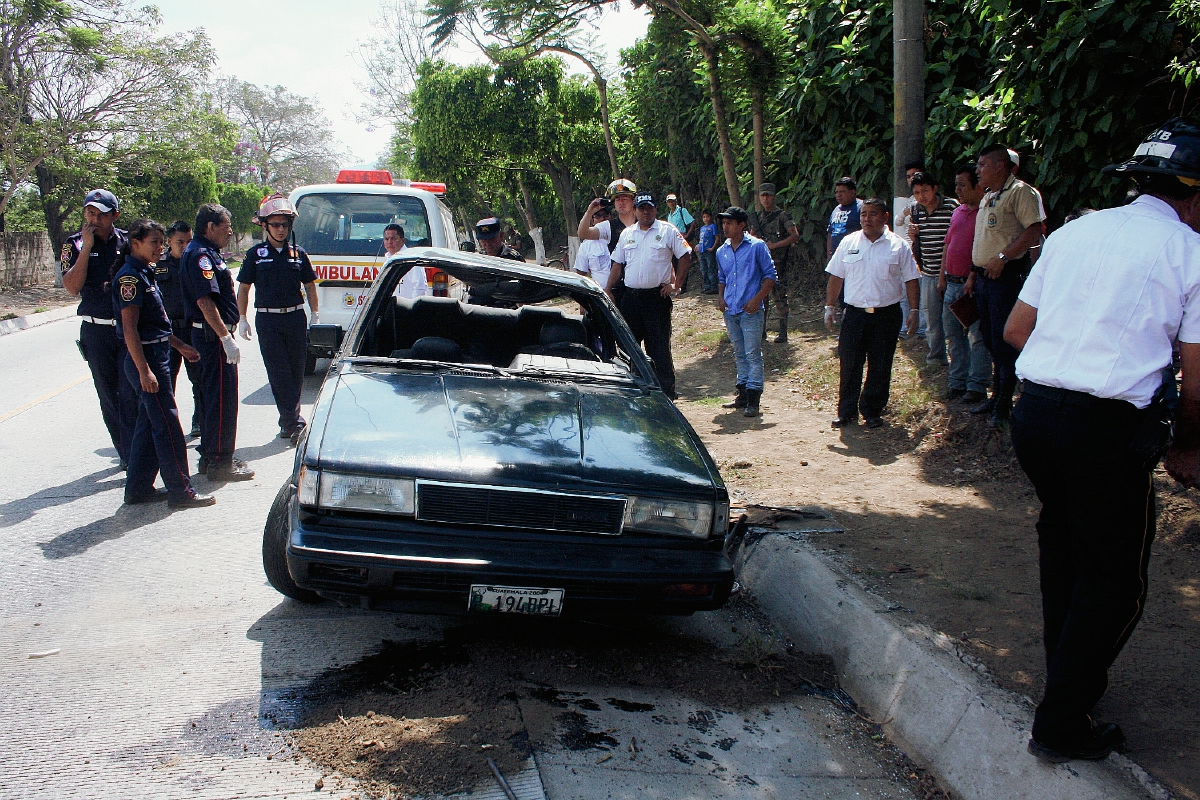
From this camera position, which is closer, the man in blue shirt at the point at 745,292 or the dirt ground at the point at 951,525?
the dirt ground at the point at 951,525

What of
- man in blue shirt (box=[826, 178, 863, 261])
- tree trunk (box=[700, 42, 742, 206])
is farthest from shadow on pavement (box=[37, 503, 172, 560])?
tree trunk (box=[700, 42, 742, 206])

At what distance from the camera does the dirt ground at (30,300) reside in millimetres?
19938

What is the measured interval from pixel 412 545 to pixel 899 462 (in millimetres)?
4200

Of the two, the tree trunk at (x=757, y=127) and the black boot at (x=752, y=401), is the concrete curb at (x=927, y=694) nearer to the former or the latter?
the black boot at (x=752, y=401)

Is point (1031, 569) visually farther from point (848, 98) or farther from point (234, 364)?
point (848, 98)

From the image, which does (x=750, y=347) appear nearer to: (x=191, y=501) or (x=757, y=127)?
(x=191, y=501)

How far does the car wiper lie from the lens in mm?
4332

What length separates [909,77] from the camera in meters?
6.83

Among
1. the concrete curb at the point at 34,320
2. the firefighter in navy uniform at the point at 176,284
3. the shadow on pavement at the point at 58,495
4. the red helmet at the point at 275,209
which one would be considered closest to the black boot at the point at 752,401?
the red helmet at the point at 275,209

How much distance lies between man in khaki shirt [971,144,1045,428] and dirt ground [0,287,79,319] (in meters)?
18.7

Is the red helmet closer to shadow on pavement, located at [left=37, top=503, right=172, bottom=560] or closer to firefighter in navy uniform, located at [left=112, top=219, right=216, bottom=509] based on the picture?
firefighter in navy uniform, located at [left=112, top=219, right=216, bottom=509]

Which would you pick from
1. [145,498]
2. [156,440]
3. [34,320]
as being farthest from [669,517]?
[34,320]

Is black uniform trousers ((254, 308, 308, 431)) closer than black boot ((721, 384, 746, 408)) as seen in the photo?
Yes

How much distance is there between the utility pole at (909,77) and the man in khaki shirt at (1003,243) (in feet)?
2.49
